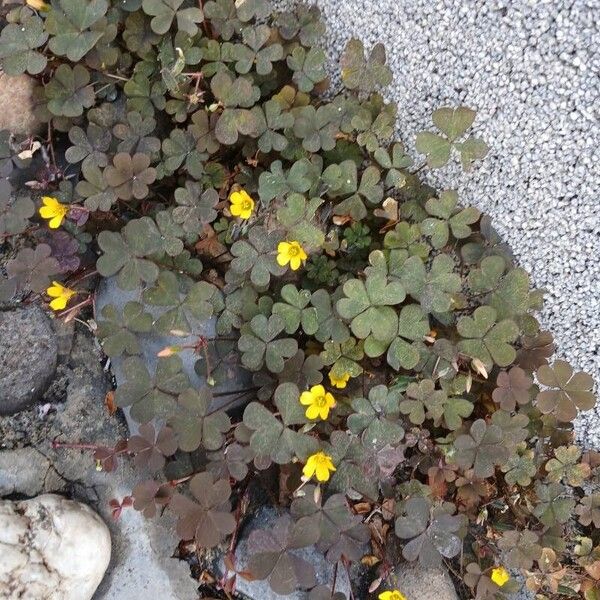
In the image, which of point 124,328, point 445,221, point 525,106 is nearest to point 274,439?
point 124,328

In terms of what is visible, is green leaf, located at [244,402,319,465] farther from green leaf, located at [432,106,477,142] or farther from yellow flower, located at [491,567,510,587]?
green leaf, located at [432,106,477,142]

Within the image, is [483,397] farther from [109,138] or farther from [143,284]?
[109,138]

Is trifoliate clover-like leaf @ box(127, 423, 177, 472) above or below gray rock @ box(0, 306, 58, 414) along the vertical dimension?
above

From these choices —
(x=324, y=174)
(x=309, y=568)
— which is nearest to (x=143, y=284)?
(x=324, y=174)

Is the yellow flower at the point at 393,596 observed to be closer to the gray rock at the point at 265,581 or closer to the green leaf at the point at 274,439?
the gray rock at the point at 265,581

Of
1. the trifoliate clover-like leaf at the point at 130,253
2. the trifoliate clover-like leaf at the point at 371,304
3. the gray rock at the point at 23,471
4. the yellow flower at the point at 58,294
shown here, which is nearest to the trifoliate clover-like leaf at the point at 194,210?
the trifoliate clover-like leaf at the point at 130,253

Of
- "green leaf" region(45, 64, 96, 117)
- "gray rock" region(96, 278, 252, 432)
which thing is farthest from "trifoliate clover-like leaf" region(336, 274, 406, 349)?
"green leaf" region(45, 64, 96, 117)
